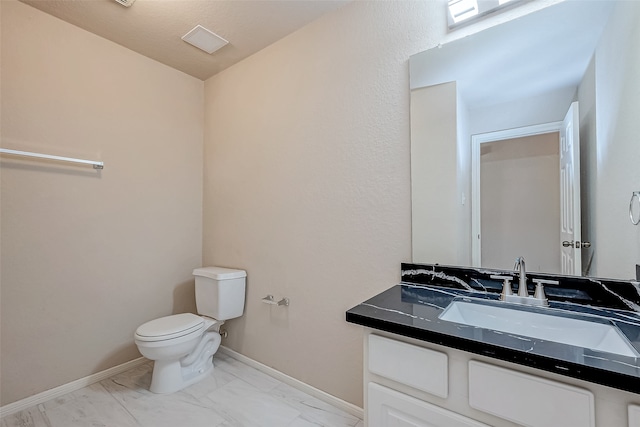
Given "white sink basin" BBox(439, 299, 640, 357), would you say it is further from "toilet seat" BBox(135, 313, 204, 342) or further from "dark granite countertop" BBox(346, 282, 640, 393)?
"toilet seat" BBox(135, 313, 204, 342)

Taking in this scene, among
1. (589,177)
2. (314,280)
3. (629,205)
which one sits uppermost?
(589,177)

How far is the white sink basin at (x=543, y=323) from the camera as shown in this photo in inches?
33.5

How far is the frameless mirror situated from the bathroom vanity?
166 mm

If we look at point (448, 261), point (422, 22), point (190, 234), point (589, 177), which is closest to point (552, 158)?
point (589, 177)


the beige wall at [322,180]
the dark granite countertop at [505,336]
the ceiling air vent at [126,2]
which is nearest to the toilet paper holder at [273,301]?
the beige wall at [322,180]

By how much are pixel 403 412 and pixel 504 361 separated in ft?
1.18

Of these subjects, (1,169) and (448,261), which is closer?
(448,261)

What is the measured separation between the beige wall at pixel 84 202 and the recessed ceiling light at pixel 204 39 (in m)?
0.52

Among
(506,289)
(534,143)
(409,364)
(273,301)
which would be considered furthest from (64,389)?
(534,143)

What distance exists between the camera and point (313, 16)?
1.80 m

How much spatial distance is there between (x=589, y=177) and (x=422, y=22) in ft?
3.39

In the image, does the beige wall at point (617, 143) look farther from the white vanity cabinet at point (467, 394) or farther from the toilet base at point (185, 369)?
the toilet base at point (185, 369)

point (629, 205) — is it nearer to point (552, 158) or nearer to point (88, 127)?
point (552, 158)

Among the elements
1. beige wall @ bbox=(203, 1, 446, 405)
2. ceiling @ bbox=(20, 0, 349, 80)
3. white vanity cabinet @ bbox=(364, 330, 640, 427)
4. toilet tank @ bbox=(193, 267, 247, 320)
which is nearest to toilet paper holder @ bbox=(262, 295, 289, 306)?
beige wall @ bbox=(203, 1, 446, 405)
